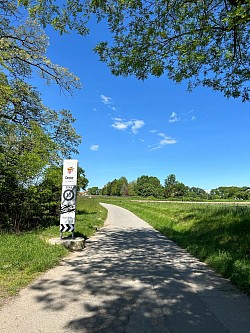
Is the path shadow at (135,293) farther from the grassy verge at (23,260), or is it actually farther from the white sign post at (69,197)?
the white sign post at (69,197)

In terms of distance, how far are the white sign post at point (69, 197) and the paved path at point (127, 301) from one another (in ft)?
9.53

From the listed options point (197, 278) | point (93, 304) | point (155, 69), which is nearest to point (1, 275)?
point (93, 304)

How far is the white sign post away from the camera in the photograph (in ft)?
35.5

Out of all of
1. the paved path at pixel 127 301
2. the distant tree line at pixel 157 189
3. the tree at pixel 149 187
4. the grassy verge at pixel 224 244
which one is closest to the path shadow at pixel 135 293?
the paved path at pixel 127 301

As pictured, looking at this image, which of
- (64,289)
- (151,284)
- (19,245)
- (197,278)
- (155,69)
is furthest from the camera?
(19,245)

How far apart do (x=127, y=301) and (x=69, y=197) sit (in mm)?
6439

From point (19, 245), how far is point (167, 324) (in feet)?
21.2

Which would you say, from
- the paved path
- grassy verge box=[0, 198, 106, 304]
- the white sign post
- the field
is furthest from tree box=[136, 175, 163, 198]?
the paved path

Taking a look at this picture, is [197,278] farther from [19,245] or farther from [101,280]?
[19,245]

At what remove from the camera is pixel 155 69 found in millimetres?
8117

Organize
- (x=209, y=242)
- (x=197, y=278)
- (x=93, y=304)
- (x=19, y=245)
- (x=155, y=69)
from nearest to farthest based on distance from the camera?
(x=93, y=304), (x=197, y=278), (x=155, y=69), (x=19, y=245), (x=209, y=242)

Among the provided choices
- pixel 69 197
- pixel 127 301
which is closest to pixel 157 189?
pixel 69 197

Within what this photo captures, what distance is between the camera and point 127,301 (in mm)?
4961

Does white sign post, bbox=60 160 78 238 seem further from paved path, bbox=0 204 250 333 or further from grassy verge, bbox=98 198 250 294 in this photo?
grassy verge, bbox=98 198 250 294
